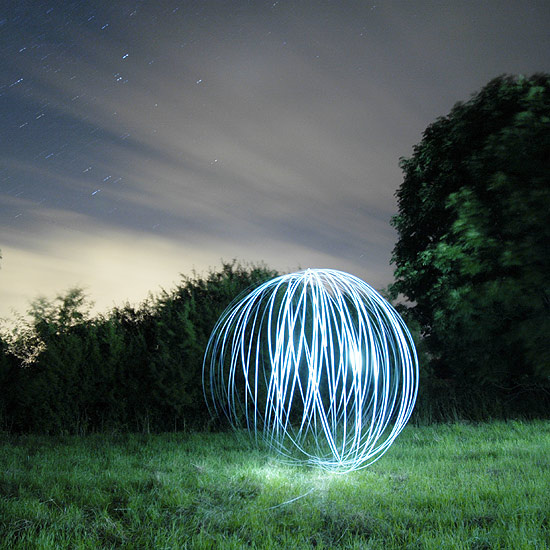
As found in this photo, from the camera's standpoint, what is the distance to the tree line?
8.48m

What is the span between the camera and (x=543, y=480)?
467 centimetres

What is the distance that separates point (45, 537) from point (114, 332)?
5.73m

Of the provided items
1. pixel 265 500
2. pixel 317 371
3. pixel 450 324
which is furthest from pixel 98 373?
pixel 450 324

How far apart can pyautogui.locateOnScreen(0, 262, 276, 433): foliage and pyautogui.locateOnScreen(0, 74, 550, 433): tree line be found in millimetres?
20

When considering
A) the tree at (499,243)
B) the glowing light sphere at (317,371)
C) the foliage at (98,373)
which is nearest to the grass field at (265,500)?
the glowing light sphere at (317,371)

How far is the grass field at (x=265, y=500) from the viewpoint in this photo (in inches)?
128

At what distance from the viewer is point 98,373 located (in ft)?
28.0

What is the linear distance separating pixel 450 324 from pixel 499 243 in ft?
6.36

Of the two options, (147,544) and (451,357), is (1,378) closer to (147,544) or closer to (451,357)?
(147,544)

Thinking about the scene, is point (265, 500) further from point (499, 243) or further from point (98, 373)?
point (499, 243)

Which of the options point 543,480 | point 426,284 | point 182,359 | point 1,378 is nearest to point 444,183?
point 426,284

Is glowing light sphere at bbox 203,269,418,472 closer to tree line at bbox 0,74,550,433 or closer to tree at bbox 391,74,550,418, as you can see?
tree line at bbox 0,74,550,433

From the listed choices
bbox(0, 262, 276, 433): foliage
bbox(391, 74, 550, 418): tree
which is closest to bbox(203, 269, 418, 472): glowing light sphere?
bbox(0, 262, 276, 433): foliage

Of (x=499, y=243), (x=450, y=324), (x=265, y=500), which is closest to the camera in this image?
(x=265, y=500)
